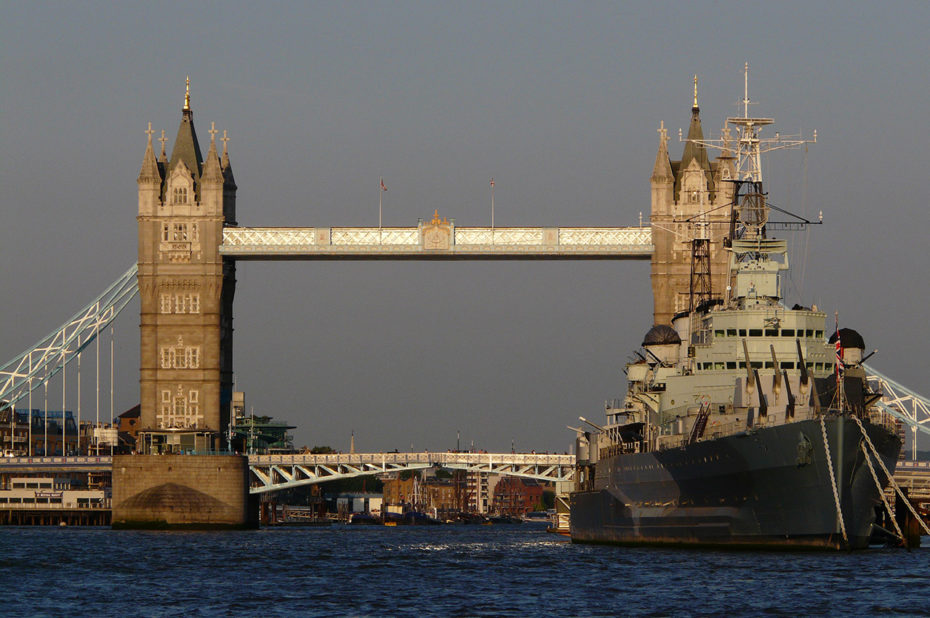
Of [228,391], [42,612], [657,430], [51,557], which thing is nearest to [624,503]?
[657,430]

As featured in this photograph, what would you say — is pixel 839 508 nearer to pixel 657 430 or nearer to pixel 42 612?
pixel 657 430

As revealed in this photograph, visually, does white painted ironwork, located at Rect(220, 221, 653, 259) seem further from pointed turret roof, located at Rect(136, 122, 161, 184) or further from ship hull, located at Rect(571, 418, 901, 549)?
ship hull, located at Rect(571, 418, 901, 549)

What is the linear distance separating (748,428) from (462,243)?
46434mm

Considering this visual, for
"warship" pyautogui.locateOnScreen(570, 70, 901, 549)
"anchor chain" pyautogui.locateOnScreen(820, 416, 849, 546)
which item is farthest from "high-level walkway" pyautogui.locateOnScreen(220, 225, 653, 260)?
"anchor chain" pyautogui.locateOnScreen(820, 416, 849, 546)

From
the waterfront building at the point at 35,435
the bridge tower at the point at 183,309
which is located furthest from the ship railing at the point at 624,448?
the waterfront building at the point at 35,435

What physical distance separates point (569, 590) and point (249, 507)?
5410cm

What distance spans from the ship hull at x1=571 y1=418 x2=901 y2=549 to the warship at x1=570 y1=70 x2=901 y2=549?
0.05 m

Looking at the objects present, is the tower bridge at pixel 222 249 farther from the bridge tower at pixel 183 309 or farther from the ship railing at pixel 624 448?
the ship railing at pixel 624 448

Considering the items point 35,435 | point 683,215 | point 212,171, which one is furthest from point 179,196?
point 35,435

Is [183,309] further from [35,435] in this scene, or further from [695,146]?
[35,435]

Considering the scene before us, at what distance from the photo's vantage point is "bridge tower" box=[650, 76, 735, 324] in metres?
98.2

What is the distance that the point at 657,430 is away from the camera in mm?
65562

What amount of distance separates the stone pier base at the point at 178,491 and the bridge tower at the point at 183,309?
197cm

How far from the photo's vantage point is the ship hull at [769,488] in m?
52.7
